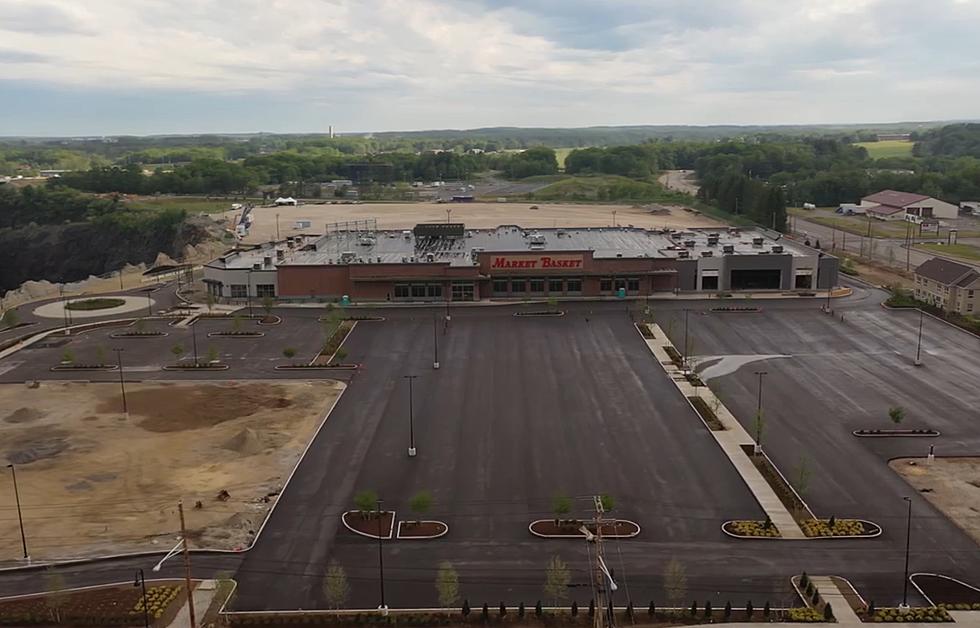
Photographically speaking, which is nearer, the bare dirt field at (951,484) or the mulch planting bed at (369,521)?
the mulch planting bed at (369,521)

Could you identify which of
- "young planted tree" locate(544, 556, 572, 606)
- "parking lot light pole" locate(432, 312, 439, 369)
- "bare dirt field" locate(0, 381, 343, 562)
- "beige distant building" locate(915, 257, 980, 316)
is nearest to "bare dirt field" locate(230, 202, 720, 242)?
"beige distant building" locate(915, 257, 980, 316)

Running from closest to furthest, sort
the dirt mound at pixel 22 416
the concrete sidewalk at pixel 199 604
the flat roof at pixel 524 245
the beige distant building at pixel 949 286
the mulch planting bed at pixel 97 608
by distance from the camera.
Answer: the concrete sidewalk at pixel 199 604
the mulch planting bed at pixel 97 608
the dirt mound at pixel 22 416
the beige distant building at pixel 949 286
the flat roof at pixel 524 245

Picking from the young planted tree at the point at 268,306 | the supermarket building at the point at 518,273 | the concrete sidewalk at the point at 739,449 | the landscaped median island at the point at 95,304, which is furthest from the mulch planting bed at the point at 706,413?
the landscaped median island at the point at 95,304

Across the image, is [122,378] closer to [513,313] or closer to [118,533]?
[118,533]

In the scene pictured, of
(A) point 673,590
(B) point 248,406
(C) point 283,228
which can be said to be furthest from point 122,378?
(C) point 283,228

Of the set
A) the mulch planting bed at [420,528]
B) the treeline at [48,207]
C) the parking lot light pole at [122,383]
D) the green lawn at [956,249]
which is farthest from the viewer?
Answer: the treeline at [48,207]

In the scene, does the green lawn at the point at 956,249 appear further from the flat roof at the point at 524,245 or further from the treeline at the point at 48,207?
the treeline at the point at 48,207

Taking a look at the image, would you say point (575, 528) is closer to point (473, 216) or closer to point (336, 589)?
point (336, 589)

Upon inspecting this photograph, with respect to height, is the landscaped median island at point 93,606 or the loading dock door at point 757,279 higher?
the loading dock door at point 757,279
